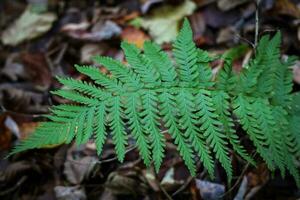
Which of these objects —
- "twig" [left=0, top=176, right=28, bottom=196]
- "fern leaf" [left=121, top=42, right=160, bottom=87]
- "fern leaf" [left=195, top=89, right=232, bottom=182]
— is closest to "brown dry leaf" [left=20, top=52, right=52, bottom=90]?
"twig" [left=0, top=176, right=28, bottom=196]

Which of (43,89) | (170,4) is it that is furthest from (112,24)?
(43,89)

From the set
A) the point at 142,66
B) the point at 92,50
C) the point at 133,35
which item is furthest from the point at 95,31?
the point at 142,66

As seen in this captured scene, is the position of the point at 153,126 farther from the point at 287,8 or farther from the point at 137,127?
the point at 287,8

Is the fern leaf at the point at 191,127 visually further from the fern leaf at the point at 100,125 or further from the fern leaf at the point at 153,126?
the fern leaf at the point at 100,125

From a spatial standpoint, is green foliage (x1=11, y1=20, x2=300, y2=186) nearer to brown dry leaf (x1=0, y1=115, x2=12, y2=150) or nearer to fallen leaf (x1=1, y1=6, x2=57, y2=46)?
brown dry leaf (x1=0, y1=115, x2=12, y2=150)

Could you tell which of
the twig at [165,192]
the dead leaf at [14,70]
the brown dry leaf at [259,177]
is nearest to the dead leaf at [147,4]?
the dead leaf at [14,70]

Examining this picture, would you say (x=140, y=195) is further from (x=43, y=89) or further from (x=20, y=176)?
(x=43, y=89)
